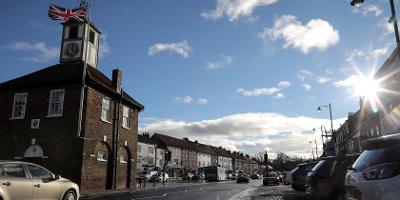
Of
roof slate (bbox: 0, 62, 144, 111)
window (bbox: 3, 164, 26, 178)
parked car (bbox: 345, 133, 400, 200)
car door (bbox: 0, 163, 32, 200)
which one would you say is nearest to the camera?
parked car (bbox: 345, 133, 400, 200)

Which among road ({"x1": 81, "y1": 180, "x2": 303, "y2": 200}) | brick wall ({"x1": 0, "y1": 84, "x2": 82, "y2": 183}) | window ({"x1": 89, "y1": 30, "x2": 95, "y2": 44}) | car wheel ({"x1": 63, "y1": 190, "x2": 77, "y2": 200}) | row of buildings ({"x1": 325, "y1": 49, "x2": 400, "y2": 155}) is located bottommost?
road ({"x1": 81, "y1": 180, "x2": 303, "y2": 200})

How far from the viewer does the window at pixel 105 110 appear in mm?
28870

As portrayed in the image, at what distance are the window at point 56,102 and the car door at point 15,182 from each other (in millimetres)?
16739

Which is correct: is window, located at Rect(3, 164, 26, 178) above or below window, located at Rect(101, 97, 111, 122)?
below

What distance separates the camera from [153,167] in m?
90.8

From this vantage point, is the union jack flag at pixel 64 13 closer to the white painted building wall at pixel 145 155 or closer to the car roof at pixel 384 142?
the car roof at pixel 384 142

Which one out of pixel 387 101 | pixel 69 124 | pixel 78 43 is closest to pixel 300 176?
pixel 69 124

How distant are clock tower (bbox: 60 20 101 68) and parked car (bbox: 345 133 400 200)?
2867 centimetres

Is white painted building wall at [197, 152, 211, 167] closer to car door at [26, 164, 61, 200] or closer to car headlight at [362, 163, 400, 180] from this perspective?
car door at [26, 164, 61, 200]

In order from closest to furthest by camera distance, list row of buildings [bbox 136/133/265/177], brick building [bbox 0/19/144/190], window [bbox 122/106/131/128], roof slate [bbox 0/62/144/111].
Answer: brick building [bbox 0/19/144/190]
roof slate [bbox 0/62/144/111]
window [bbox 122/106/131/128]
row of buildings [bbox 136/133/265/177]

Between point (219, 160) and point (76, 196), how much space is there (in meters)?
127

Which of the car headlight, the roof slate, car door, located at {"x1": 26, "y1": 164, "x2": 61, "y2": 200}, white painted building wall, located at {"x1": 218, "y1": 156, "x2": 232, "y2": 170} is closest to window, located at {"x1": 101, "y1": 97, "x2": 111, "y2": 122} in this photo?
the roof slate

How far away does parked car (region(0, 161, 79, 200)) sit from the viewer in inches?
389

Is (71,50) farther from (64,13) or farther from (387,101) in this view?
(387,101)
